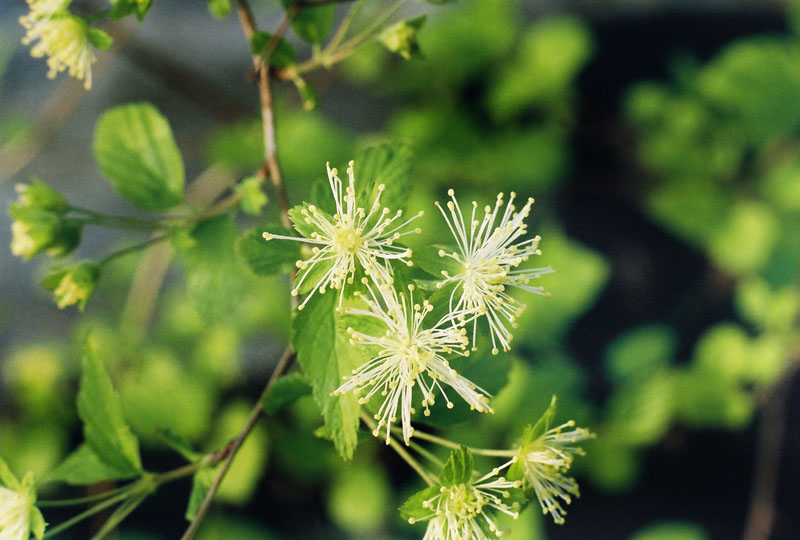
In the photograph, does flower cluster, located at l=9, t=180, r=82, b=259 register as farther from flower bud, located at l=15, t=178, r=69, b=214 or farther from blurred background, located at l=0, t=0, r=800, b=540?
blurred background, located at l=0, t=0, r=800, b=540

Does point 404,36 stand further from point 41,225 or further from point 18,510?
point 18,510

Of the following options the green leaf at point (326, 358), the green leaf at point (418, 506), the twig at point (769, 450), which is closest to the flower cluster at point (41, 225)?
the green leaf at point (326, 358)

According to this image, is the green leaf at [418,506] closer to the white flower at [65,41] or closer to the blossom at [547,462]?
the blossom at [547,462]

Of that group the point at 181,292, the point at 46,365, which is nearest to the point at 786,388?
the point at 181,292

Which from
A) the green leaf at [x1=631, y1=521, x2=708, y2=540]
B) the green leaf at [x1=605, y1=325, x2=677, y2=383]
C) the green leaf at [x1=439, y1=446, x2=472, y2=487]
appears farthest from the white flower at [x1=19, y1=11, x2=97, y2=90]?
the green leaf at [x1=631, y1=521, x2=708, y2=540]

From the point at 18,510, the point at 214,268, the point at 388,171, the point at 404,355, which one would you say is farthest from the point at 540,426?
the point at 18,510

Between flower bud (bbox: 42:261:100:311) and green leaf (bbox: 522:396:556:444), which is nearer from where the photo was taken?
green leaf (bbox: 522:396:556:444)

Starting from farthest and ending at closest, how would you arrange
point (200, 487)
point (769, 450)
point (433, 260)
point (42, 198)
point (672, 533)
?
point (769, 450) < point (672, 533) < point (42, 198) < point (200, 487) < point (433, 260)
